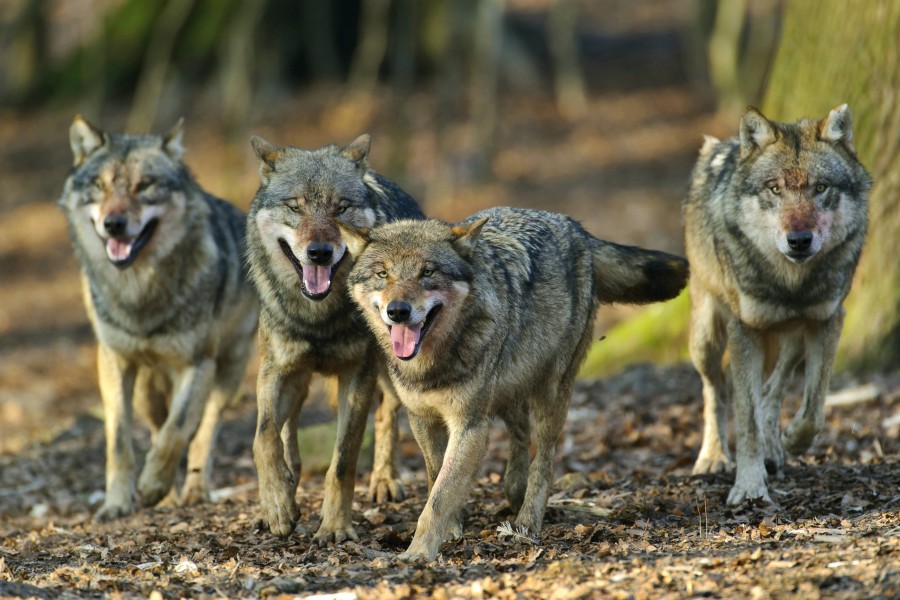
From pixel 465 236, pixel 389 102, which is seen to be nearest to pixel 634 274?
pixel 465 236

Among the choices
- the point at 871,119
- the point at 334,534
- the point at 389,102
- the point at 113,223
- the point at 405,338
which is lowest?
the point at 334,534

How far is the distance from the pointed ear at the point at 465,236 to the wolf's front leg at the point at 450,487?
2.97 feet

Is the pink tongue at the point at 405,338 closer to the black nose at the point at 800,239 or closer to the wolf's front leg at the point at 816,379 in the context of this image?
the black nose at the point at 800,239

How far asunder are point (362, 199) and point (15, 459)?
17.8 ft

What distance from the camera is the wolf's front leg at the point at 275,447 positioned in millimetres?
6793

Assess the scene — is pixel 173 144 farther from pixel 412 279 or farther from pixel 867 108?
pixel 867 108

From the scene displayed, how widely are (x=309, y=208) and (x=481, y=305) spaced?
46.5 inches

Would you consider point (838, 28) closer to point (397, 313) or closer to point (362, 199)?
point (362, 199)

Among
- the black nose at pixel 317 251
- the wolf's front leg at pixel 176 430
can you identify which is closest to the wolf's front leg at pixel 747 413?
the black nose at pixel 317 251

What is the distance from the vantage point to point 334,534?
21.7 feet

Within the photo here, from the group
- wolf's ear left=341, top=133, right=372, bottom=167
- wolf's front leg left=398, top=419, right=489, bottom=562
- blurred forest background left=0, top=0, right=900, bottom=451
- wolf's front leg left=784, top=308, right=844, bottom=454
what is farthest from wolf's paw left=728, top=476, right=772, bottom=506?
blurred forest background left=0, top=0, right=900, bottom=451

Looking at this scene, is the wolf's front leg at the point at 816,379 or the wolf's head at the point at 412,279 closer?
the wolf's head at the point at 412,279

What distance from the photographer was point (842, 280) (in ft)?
23.2

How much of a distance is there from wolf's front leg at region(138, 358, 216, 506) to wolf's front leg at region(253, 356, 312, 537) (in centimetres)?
170
